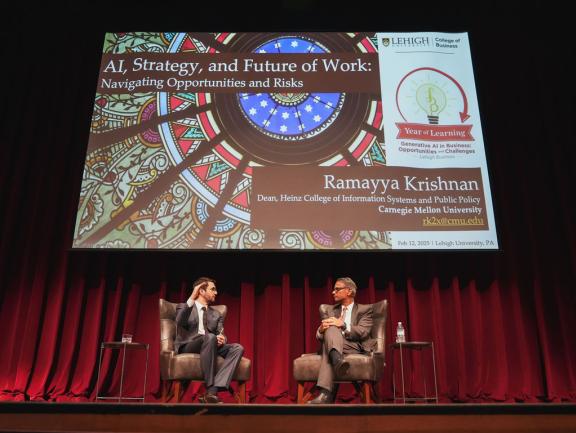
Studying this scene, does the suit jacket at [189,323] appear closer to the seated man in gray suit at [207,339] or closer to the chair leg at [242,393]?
the seated man in gray suit at [207,339]

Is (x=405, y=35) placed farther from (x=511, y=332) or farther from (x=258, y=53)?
(x=511, y=332)

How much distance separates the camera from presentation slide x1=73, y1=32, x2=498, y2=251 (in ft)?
14.0

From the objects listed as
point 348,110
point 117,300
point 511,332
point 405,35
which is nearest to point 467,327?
point 511,332

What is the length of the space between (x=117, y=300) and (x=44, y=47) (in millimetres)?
2479

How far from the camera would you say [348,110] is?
4.65 m

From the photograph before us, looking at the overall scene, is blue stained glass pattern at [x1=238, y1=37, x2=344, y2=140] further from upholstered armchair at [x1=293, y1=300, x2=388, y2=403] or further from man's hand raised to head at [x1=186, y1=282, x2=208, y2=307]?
upholstered armchair at [x1=293, y1=300, x2=388, y2=403]

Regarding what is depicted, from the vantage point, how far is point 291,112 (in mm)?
4641

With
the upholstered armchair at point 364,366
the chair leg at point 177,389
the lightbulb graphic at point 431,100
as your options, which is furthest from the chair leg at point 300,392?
the lightbulb graphic at point 431,100

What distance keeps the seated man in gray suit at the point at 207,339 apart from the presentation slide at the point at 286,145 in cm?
44

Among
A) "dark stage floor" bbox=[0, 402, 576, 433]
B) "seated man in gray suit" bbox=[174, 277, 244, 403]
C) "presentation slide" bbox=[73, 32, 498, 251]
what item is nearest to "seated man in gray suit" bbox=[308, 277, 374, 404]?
"presentation slide" bbox=[73, 32, 498, 251]

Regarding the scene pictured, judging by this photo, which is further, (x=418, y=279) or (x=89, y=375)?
(x=418, y=279)

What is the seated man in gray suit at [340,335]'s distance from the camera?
11.5 ft

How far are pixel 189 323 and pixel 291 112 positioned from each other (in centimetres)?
188

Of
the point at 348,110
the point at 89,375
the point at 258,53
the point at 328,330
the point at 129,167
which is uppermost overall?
the point at 258,53
